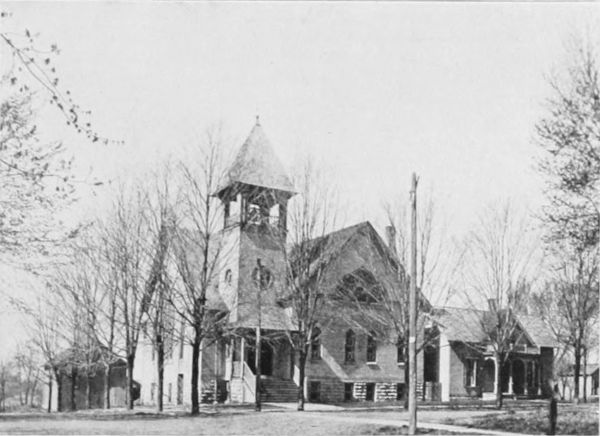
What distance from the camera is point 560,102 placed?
1662 centimetres

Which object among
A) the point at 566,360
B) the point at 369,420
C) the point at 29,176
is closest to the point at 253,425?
the point at 369,420

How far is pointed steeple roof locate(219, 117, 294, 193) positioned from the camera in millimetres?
28047

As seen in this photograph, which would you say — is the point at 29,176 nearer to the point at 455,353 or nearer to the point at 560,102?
the point at 560,102

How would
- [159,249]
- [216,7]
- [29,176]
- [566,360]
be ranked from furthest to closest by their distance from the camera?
[566,360] < [159,249] < [216,7] < [29,176]

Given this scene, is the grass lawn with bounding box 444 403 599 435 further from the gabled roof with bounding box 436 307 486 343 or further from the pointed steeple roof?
the gabled roof with bounding box 436 307 486 343

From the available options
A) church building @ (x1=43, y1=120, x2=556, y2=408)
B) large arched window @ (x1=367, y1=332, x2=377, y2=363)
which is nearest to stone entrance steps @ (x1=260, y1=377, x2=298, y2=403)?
church building @ (x1=43, y1=120, x2=556, y2=408)

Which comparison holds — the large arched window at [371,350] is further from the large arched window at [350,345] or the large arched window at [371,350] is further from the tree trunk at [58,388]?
the tree trunk at [58,388]

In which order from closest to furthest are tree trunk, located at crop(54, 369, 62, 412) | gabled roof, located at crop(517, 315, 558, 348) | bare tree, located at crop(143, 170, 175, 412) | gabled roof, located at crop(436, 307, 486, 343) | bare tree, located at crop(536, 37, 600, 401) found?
bare tree, located at crop(536, 37, 600, 401), bare tree, located at crop(143, 170, 175, 412), gabled roof, located at crop(436, 307, 486, 343), tree trunk, located at crop(54, 369, 62, 412), gabled roof, located at crop(517, 315, 558, 348)

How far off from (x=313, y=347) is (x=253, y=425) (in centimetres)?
1365

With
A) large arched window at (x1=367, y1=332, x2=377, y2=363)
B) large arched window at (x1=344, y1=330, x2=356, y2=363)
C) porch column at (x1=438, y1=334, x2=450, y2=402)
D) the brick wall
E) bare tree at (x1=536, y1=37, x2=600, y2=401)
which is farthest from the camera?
porch column at (x1=438, y1=334, x2=450, y2=402)

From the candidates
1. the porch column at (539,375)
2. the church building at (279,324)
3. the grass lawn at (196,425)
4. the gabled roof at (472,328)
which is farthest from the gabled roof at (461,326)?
the grass lawn at (196,425)

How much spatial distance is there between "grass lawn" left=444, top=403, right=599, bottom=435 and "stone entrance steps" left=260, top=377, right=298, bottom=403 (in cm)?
1154

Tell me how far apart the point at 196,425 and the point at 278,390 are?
11684 mm

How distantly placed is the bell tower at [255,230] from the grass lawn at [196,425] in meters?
6.44
